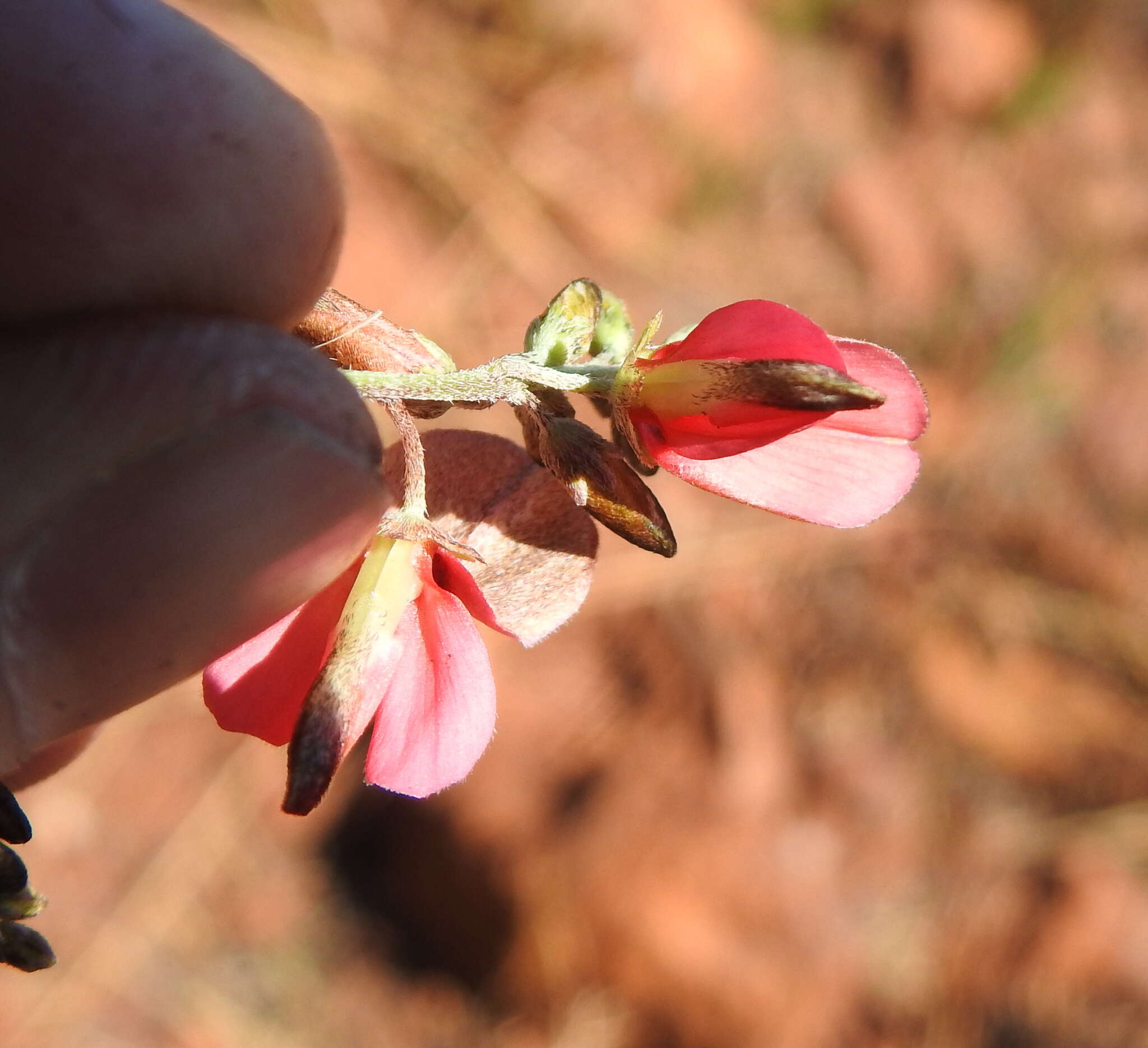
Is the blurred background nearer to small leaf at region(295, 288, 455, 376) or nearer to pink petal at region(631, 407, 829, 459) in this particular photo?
small leaf at region(295, 288, 455, 376)

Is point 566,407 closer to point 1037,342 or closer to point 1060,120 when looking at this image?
point 1037,342

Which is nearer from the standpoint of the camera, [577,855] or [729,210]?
[577,855]

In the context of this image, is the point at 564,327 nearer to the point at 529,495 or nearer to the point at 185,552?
the point at 529,495

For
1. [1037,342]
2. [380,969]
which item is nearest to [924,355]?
[1037,342]

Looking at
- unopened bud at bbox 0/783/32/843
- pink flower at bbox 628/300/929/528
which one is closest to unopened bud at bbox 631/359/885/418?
pink flower at bbox 628/300/929/528

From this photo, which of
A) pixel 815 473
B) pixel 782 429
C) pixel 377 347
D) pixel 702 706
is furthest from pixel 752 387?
pixel 702 706

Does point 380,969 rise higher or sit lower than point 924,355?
lower
